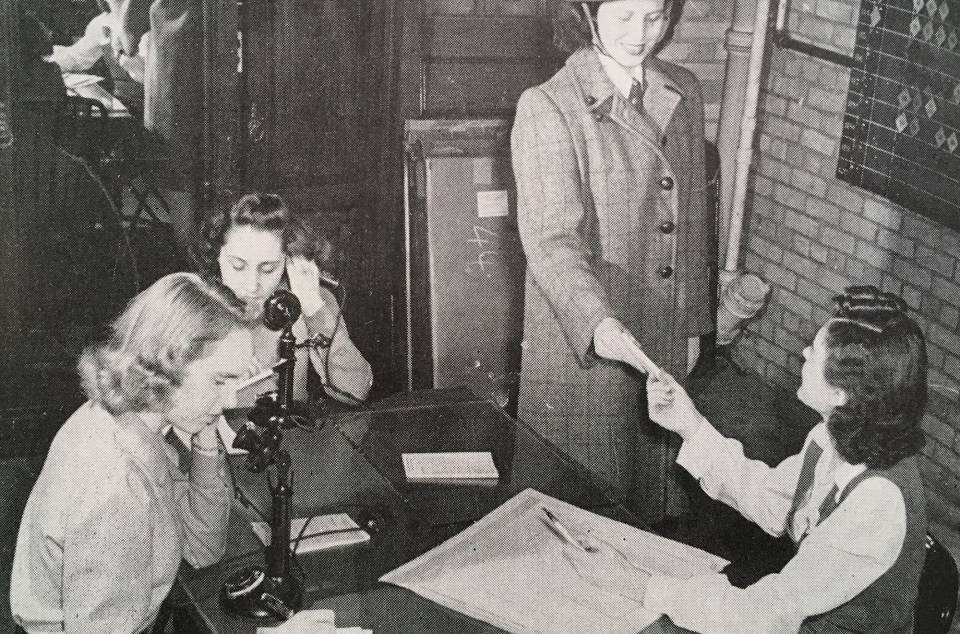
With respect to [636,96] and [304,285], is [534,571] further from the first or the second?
[304,285]

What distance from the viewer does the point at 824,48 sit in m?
2.37

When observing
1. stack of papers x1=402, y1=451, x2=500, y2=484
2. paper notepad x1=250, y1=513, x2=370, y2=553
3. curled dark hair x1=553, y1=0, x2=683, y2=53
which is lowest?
paper notepad x1=250, y1=513, x2=370, y2=553

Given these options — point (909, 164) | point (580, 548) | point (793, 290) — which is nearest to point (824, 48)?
point (909, 164)

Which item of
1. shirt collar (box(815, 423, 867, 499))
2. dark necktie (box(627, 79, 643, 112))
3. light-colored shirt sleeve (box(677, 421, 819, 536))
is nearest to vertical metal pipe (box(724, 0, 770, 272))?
dark necktie (box(627, 79, 643, 112))

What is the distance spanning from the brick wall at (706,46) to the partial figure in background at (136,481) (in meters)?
1.30

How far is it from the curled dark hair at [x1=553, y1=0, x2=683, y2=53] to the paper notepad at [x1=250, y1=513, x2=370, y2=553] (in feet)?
4.45

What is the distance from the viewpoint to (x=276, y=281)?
10.4 feet

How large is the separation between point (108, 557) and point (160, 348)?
0.44 metres

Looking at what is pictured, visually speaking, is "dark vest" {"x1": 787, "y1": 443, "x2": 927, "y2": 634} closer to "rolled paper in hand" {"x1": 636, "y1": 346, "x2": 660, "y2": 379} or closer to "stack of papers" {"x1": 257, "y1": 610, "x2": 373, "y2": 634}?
"rolled paper in hand" {"x1": 636, "y1": 346, "x2": 660, "y2": 379}

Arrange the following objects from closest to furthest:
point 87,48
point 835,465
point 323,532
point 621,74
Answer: point 835,465, point 323,532, point 621,74, point 87,48

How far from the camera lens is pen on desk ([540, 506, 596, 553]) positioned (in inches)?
89.9

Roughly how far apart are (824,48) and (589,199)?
2.31 ft

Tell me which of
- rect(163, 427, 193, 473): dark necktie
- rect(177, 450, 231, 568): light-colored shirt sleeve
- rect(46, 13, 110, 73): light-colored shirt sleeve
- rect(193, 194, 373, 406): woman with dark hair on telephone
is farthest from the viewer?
rect(193, 194, 373, 406): woman with dark hair on telephone

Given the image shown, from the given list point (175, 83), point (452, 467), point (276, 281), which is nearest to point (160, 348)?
point (452, 467)
